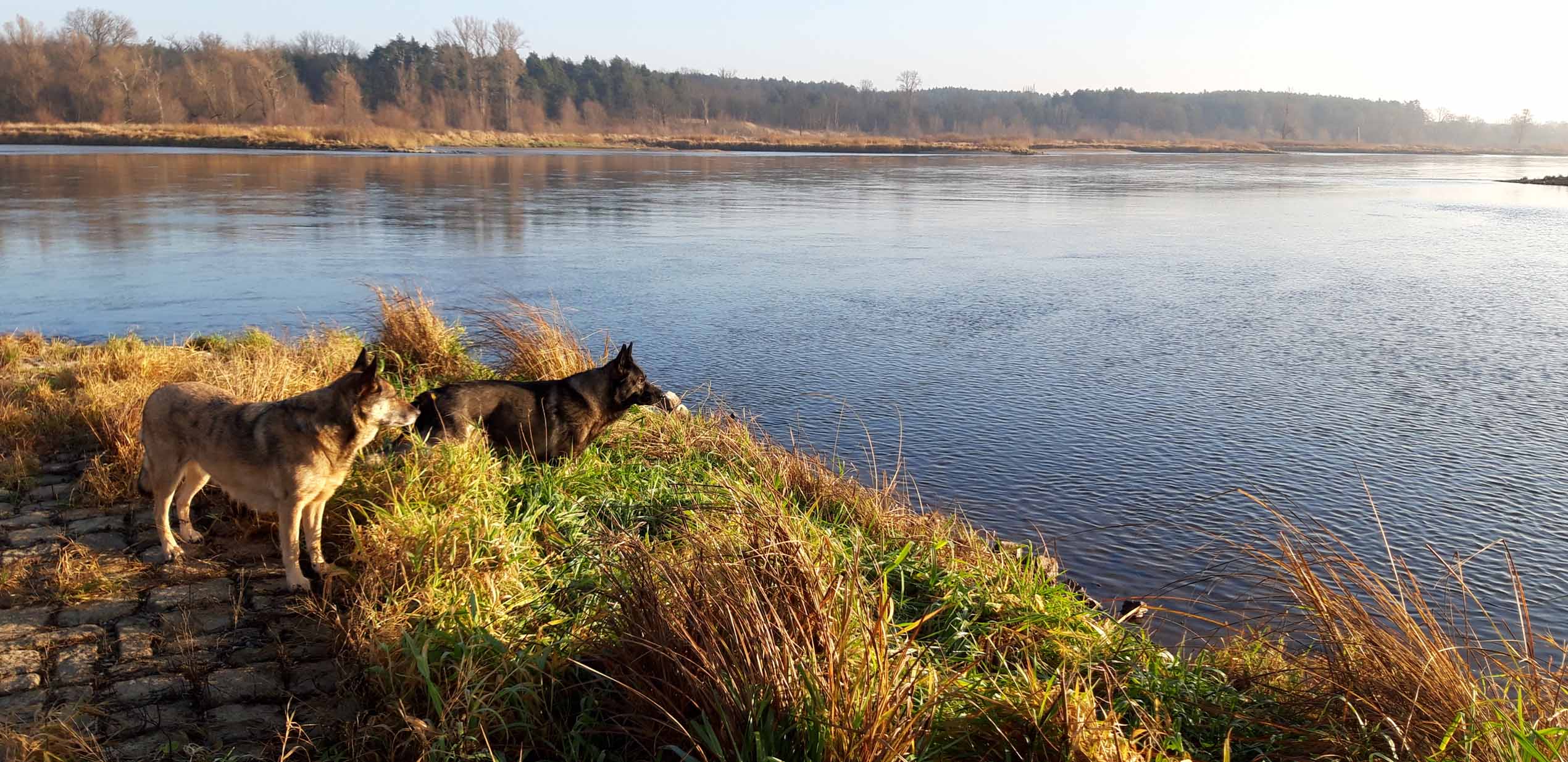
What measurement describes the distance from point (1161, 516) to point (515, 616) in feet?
16.9

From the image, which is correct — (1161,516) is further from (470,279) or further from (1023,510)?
(470,279)

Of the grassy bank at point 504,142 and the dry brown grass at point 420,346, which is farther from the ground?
the grassy bank at point 504,142

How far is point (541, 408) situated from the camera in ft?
22.0

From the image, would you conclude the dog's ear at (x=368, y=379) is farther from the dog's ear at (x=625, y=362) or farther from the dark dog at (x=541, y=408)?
the dog's ear at (x=625, y=362)

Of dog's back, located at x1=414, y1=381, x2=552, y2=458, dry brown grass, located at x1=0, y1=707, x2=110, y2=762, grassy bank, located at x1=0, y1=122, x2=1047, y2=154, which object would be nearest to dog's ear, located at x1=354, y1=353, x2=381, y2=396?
dog's back, located at x1=414, y1=381, x2=552, y2=458

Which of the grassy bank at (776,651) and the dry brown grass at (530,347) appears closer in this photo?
the grassy bank at (776,651)

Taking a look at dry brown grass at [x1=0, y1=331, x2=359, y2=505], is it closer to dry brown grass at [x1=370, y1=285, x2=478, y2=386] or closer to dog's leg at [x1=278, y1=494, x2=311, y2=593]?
dry brown grass at [x1=370, y1=285, x2=478, y2=386]

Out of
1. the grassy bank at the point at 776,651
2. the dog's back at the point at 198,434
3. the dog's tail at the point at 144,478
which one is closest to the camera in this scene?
the grassy bank at the point at 776,651

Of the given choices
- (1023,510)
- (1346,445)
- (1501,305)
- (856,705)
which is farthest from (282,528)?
(1501,305)

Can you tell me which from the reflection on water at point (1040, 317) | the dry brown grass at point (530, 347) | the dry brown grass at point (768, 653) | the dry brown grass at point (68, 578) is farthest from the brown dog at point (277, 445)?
the reflection on water at point (1040, 317)

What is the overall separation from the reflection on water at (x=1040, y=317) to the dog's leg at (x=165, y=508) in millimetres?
5121

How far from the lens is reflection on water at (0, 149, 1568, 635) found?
8.12 m

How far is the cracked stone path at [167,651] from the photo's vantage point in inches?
138

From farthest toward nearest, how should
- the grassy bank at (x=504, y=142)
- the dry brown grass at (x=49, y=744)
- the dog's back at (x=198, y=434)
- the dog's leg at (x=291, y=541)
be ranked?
the grassy bank at (x=504, y=142), the dog's back at (x=198, y=434), the dog's leg at (x=291, y=541), the dry brown grass at (x=49, y=744)
